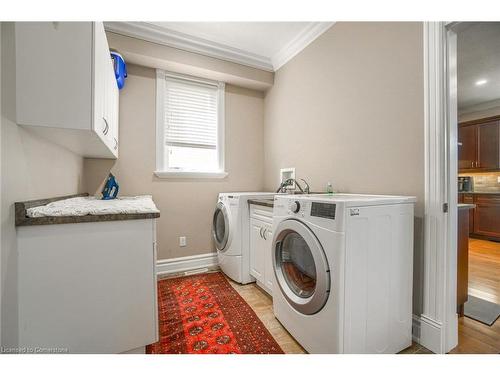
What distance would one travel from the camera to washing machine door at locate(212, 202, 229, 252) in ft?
7.41

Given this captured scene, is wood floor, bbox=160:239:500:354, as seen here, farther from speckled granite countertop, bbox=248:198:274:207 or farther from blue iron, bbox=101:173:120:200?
blue iron, bbox=101:173:120:200

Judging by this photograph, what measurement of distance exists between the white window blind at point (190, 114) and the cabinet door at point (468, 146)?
4.96m

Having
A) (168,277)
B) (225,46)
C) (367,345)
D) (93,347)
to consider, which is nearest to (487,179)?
(367,345)

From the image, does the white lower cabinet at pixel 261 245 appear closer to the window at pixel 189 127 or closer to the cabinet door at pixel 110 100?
the window at pixel 189 127

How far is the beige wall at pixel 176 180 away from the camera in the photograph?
7.64 ft

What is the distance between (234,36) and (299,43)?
72 centimetres

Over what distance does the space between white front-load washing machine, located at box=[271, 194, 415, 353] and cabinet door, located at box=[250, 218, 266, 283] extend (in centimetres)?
54

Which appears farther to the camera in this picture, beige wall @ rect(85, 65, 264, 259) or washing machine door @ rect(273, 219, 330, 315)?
beige wall @ rect(85, 65, 264, 259)

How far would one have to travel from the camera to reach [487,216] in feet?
12.7

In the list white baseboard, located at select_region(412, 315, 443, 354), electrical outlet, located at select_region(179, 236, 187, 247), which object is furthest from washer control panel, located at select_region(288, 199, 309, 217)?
electrical outlet, located at select_region(179, 236, 187, 247)

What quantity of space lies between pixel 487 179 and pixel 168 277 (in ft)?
19.7

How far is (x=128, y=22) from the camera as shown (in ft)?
6.76

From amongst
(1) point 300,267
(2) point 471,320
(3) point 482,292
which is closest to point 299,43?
(1) point 300,267

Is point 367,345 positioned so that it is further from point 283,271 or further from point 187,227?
point 187,227
